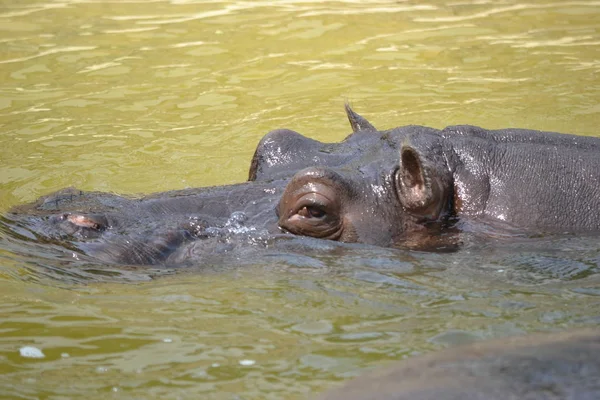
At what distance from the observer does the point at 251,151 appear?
952 centimetres

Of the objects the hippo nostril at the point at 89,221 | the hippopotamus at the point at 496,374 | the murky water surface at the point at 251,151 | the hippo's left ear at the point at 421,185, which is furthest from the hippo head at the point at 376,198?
the hippopotamus at the point at 496,374

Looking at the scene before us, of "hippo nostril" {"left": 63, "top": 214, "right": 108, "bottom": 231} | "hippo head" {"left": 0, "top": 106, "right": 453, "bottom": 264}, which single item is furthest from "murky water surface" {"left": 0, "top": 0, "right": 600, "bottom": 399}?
"hippo nostril" {"left": 63, "top": 214, "right": 108, "bottom": 231}

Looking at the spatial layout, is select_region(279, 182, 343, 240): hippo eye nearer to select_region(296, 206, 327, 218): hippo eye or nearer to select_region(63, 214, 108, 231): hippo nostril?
select_region(296, 206, 327, 218): hippo eye

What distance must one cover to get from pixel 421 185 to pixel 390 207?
8.9 inches

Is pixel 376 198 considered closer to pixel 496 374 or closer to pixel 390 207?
pixel 390 207

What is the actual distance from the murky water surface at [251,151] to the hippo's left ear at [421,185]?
29 cm

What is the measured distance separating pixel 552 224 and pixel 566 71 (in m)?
6.55

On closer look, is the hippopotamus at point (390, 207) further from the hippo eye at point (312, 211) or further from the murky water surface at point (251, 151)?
the murky water surface at point (251, 151)

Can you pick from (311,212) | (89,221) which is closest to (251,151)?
(311,212)

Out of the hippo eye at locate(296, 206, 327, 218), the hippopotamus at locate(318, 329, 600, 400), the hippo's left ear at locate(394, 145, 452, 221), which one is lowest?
the hippopotamus at locate(318, 329, 600, 400)

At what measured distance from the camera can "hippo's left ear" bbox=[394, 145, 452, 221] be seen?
5293mm

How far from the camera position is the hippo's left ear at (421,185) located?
529 cm

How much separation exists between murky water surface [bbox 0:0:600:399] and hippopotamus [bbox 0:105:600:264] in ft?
0.44

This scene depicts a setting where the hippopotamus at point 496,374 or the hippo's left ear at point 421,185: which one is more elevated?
the hippo's left ear at point 421,185
